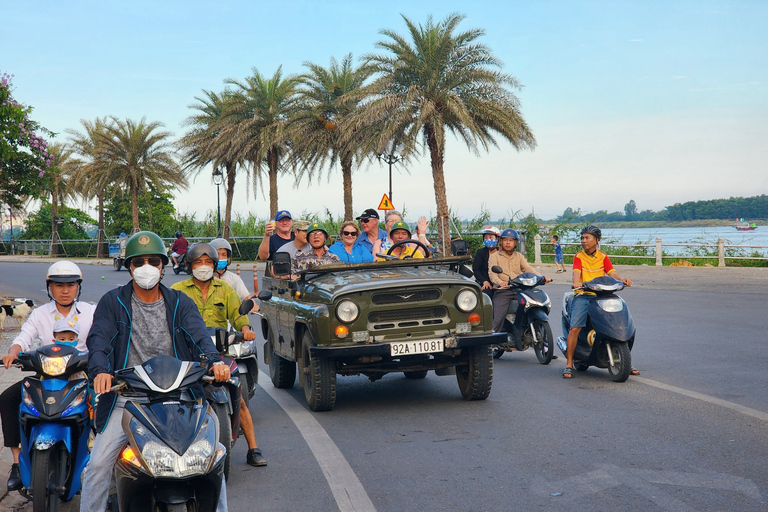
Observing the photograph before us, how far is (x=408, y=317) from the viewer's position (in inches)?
309

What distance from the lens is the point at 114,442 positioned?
13.0 feet

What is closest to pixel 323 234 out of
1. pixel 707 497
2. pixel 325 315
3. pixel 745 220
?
pixel 325 315

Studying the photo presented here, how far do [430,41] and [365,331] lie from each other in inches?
893

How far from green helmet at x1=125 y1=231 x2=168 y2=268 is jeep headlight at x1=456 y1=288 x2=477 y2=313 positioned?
3948 mm

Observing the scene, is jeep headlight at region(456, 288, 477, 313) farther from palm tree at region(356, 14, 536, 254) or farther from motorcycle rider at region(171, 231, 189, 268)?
motorcycle rider at region(171, 231, 189, 268)

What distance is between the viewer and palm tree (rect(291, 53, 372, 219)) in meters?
35.8

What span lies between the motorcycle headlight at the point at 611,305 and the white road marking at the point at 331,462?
3.49 m

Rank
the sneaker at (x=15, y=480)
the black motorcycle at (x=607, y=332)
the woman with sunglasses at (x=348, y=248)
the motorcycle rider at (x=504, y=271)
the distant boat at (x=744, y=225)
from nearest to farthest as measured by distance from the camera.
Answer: the sneaker at (x=15, y=480) → the black motorcycle at (x=607, y=332) → the woman with sunglasses at (x=348, y=248) → the motorcycle rider at (x=504, y=271) → the distant boat at (x=744, y=225)

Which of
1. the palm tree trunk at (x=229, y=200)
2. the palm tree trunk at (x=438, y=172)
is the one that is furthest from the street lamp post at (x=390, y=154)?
the palm tree trunk at (x=229, y=200)

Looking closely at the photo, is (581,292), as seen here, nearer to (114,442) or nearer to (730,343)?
(730,343)

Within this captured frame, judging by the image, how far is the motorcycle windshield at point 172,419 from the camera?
363 centimetres

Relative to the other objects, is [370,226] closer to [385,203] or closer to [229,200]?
[385,203]

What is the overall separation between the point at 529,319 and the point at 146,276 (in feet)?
23.0

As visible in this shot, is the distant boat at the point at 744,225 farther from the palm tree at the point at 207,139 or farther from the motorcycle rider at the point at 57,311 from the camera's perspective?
the motorcycle rider at the point at 57,311
